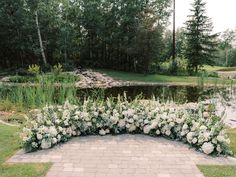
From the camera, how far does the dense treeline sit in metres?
19.3

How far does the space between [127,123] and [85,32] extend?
1881cm

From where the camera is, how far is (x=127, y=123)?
518 centimetres

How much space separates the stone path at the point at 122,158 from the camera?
3607 millimetres

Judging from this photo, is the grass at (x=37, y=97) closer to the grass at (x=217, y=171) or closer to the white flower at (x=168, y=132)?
the white flower at (x=168, y=132)

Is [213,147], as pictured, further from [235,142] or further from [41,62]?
[41,62]

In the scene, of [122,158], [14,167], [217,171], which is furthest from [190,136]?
[14,167]

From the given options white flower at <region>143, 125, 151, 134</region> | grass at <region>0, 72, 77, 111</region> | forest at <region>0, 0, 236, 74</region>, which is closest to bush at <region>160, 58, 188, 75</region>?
forest at <region>0, 0, 236, 74</region>

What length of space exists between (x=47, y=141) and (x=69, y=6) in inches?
747

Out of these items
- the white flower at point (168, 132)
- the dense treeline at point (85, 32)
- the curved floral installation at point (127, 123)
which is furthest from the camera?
the dense treeline at point (85, 32)

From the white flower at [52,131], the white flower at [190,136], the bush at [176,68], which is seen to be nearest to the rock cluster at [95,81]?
the bush at [176,68]

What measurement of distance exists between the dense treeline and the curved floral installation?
14.0 meters

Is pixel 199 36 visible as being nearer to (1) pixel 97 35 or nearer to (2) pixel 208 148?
(1) pixel 97 35

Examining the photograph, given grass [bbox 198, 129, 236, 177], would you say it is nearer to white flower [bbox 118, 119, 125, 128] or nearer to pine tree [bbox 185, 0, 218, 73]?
white flower [bbox 118, 119, 125, 128]

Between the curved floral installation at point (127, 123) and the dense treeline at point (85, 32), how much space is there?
14044 mm
